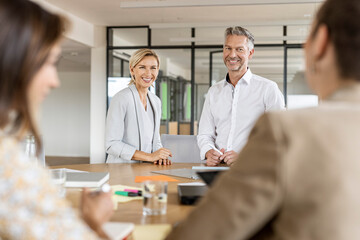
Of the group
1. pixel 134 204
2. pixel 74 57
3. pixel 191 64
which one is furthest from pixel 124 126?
pixel 74 57

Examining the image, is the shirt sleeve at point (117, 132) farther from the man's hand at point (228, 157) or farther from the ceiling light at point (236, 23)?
the ceiling light at point (236, 23)

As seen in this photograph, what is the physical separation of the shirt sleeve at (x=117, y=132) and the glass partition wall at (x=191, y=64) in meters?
5.72

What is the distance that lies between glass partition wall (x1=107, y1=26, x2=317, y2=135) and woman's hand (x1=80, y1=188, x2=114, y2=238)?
25.2 feet

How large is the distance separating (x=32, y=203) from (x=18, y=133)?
21 centimetres

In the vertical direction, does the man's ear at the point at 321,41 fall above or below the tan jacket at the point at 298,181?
above

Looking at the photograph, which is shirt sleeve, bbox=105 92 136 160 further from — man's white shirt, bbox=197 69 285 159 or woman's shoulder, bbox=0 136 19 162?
woman's shoulder, bbox=0 136 19 162

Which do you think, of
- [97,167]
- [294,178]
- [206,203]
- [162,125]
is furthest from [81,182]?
[162,125]

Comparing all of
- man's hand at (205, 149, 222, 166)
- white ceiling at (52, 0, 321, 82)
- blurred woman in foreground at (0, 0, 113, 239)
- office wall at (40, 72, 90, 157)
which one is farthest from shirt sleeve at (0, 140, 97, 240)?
office wall at (40, 72, 90, 157)

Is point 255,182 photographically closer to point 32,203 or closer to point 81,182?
point 32,203

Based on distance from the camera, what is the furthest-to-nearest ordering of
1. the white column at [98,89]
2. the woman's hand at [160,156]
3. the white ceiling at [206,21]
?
1. the white column at [98,89]
2. the white ceiling at [206,21]
3. the woman's hand at [160,156]

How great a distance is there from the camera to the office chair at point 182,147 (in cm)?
346

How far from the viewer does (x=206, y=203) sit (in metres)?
0.84

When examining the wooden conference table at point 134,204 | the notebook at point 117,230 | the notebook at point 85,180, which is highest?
the notebook at point 85,180

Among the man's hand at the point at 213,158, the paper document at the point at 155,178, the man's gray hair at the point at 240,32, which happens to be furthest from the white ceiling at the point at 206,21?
the paper document at the point at 155,178
